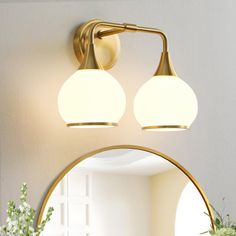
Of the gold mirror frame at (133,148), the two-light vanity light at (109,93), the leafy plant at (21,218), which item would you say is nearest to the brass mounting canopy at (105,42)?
the two-light vanity light at (109,93)

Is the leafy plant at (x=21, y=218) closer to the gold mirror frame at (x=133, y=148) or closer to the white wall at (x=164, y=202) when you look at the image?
the gold mirror frame at (x=133, y=148)

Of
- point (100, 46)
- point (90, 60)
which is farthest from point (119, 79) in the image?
point (90, 60)

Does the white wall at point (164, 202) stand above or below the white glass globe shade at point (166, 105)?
below

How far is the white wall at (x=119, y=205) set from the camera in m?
1.87

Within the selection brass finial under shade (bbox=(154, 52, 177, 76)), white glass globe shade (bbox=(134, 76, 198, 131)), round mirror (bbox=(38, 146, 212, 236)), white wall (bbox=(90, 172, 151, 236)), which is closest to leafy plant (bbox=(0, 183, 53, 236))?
round mirror (bbox=(38, 146, 212, 236))

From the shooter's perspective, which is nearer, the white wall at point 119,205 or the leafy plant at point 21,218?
the leafy plant at point 21,218

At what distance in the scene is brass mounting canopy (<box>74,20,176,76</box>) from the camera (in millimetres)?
1799

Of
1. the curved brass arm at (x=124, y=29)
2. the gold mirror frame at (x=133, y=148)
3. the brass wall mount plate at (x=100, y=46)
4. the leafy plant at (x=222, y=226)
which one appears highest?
the curved brass arm at (x=124, y=29)

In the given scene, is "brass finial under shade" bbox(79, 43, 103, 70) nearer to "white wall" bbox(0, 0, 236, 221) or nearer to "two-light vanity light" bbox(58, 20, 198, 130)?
"two-light vanity light" bbox(58, 20, 198, 130)

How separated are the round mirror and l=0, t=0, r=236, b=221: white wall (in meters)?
Answer: 0.04

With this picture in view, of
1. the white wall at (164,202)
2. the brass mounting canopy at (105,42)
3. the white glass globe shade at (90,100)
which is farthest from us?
the white wall at (164,202)

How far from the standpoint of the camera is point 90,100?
64.8 inches

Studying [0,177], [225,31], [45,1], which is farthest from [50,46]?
[225,31]

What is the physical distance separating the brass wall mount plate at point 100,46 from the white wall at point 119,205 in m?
0.35
